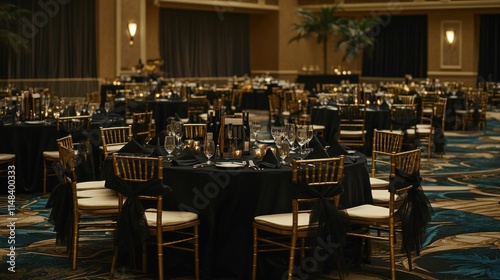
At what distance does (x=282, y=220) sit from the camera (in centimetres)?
516

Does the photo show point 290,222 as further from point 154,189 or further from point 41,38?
point 41,38

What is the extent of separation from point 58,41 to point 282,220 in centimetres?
1637

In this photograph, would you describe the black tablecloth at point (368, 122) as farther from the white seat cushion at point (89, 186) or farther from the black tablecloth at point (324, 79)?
the black tablecloth at point (324, 79)

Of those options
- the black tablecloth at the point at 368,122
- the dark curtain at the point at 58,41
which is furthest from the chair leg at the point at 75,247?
the dark curtain at the point at 58,41

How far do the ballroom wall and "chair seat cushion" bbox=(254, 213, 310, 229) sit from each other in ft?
50.3

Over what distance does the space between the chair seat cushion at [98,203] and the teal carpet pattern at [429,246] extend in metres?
0.43

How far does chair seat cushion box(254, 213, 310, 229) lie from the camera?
509 cm

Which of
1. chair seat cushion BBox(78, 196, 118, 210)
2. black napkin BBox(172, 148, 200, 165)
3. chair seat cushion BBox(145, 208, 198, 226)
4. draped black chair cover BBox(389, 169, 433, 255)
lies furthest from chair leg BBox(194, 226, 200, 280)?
draped black chair cover BBox(389, 169, 433, 255)

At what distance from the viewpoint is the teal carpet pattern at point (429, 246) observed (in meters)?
5.54

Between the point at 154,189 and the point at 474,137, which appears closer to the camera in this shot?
the point at 154,189

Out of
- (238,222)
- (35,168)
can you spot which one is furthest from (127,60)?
(238,222)

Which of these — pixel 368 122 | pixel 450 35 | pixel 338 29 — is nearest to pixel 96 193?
pixel 368 122

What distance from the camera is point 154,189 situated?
515 centimetres

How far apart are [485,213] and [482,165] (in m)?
3.58
